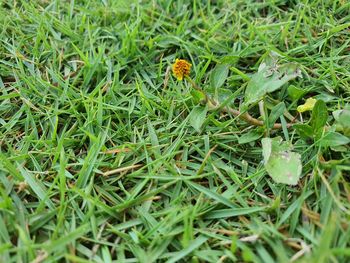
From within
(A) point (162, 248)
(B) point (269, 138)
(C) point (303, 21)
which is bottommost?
(A) point (162, 248)

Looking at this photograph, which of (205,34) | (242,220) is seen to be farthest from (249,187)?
(205,34)

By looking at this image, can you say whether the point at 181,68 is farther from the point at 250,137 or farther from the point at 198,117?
the point at 250,137

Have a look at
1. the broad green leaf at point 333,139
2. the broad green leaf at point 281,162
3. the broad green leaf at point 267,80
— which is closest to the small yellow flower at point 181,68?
the broad green leaf at point 267,80

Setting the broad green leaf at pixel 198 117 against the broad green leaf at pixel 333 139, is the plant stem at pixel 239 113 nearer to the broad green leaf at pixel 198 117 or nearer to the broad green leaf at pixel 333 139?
the broad green leaf at pixel 198 117

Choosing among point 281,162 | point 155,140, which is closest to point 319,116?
point 281,162

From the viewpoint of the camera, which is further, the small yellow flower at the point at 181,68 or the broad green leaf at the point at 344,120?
the small yellow flower at the point at 181,68

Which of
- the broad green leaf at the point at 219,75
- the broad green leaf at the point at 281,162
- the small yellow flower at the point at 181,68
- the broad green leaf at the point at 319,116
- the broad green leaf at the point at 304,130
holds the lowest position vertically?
the broad green leaf at the point at 281,162

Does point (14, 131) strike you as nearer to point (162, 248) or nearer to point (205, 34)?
point (162, 248)
